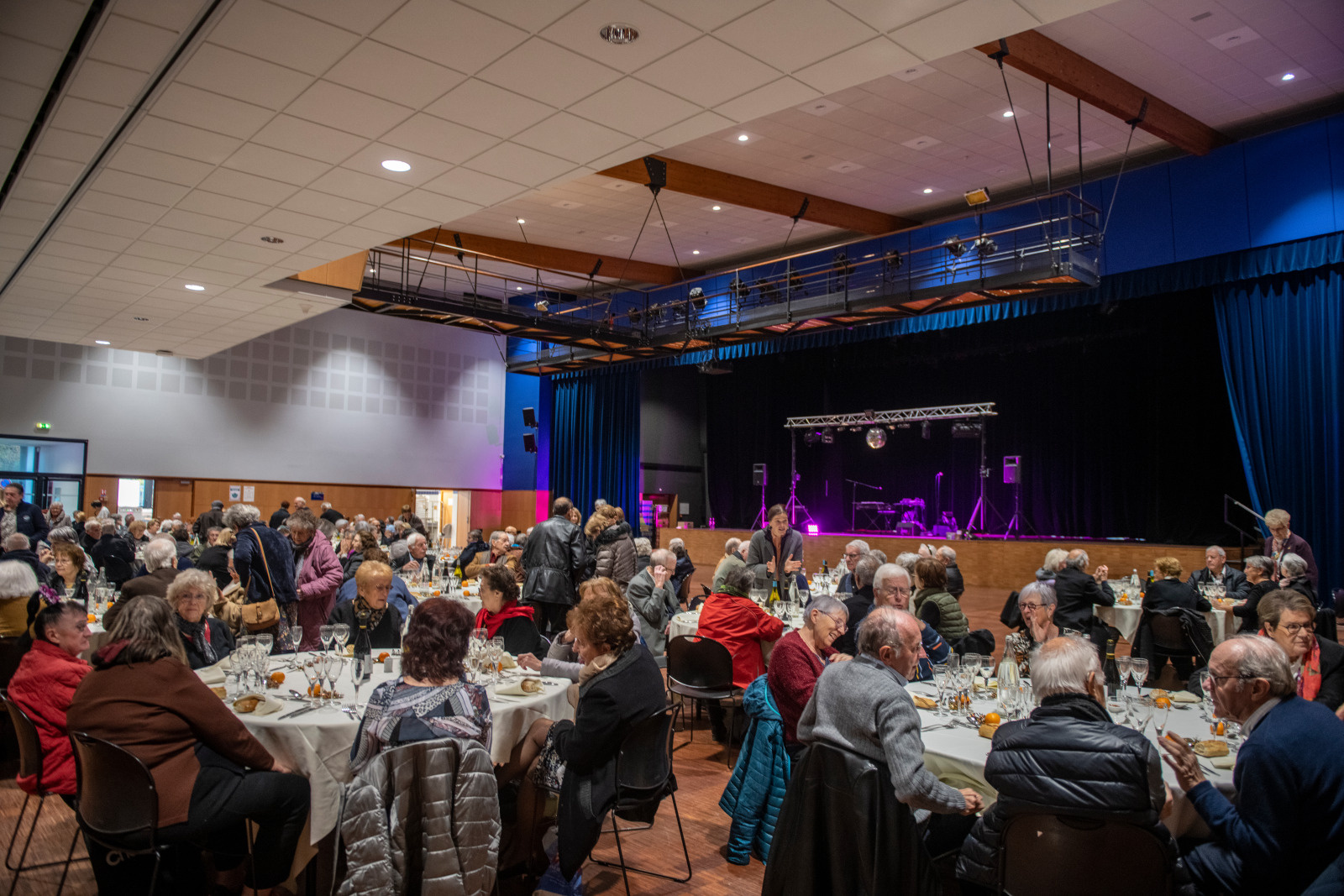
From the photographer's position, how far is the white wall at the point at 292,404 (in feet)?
50.1

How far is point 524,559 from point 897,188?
8.56 meters

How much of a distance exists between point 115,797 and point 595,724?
163cm

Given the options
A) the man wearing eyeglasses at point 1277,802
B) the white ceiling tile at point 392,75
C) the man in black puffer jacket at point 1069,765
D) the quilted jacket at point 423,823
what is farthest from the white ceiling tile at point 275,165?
the man wearing eyeglasses at point 1277,802

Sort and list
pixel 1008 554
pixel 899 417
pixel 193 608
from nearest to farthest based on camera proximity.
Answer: pixel 193 608, pixel 1008 554, pixel 899 417

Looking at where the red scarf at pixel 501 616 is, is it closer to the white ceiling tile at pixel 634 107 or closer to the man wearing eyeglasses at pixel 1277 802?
the white ceiling tile at pixel 634 107

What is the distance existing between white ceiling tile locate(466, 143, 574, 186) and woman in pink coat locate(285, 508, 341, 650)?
3143mm

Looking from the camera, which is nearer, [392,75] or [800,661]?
[800,661]

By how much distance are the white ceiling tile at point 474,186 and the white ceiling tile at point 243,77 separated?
1272 millimetres

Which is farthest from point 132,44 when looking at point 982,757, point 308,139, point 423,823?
point 982,757

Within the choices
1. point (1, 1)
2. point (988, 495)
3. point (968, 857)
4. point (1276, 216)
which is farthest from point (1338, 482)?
point (1, 1)

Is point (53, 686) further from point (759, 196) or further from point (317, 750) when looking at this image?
point (759, 196)

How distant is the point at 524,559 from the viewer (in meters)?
7.38

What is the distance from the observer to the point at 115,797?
2.88m

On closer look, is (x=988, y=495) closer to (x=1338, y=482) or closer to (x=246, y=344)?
(x=1338, y=482)
